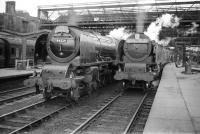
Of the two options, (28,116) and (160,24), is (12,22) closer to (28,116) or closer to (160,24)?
(160,24)

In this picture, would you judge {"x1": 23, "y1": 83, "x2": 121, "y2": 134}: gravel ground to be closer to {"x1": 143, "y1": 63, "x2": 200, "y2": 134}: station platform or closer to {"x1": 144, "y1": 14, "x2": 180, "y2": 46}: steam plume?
{"x1": 143, "y1": 63, "x2": 200, "y2": 134}: station platform

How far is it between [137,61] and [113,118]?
5144 millimetres

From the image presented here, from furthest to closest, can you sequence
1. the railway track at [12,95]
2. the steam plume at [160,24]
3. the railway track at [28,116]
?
the steam plume at [160,24] < the railway track at [12,95] < the railway track at [28,116]

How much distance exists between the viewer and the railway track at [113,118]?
22.1 feet

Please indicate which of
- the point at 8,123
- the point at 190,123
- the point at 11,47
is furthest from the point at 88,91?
the point at 11,47

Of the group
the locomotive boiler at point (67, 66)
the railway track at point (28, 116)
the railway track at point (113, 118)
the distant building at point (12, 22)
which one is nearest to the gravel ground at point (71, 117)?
the railway track at point (28, 116)

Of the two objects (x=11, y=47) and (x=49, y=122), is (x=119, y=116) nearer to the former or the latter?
(x=49, y=122)

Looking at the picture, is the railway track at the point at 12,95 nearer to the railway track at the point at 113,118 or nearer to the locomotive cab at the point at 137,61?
the railway track at the point at 113,118

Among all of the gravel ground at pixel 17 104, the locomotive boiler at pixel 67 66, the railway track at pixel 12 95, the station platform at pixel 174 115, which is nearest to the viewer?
the station platform at pixel 174 115

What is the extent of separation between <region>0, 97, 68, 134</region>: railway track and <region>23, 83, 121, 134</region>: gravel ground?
8.7 inches

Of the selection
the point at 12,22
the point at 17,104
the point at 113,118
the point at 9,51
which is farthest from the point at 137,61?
the point at 12,22

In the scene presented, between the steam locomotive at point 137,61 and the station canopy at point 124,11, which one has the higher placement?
the station canopy at point 124,11

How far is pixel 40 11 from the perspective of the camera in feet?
82.0

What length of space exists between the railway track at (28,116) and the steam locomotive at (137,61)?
360 centimetres
